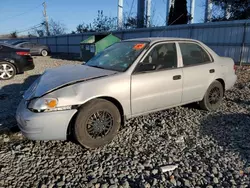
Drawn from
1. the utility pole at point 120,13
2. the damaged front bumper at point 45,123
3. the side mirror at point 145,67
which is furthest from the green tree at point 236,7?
the damaged front bumper at point 45,123

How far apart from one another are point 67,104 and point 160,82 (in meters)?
1.62

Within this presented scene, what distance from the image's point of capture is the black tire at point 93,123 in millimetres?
2930

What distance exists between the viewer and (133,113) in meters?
3.46

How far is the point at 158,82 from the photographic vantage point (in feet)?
11.8

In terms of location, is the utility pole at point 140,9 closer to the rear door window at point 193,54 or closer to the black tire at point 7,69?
the black tire at point 7,69

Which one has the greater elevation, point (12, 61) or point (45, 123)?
point (12, 61)

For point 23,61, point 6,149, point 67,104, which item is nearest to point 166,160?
point 67,104

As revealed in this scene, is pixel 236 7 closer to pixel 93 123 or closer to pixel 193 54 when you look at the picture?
pixel 193 54

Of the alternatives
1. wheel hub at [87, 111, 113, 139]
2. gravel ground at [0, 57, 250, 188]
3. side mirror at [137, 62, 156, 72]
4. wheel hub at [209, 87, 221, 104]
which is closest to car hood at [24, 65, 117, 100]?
side mirror at [137, 62, 156, 72]

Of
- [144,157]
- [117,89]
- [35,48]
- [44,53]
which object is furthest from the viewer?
[44,53]

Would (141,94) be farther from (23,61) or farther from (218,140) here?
(23,61)

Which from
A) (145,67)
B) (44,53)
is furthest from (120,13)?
(145,67)

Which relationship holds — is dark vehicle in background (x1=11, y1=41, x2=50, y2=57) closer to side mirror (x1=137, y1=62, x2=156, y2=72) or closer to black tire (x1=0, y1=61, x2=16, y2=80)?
black tire (x1=0, y1=61, x2=16, y2=80)

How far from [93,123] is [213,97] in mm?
2883
